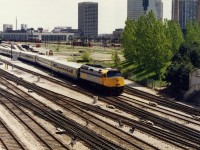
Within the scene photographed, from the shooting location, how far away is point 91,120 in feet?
117

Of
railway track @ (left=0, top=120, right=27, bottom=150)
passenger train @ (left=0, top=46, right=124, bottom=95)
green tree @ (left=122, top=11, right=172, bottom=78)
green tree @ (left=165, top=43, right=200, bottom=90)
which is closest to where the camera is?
railway track @ (left=0, top=120, right=27, bottom=150)

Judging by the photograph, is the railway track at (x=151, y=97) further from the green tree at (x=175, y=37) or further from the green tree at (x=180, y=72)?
the green tree at (x=175, y=37)

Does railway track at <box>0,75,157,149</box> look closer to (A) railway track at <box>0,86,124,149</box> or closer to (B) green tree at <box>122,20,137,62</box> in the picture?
(A) railway track at <box>0,86,124,149</box>

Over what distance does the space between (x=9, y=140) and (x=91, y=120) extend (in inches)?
344

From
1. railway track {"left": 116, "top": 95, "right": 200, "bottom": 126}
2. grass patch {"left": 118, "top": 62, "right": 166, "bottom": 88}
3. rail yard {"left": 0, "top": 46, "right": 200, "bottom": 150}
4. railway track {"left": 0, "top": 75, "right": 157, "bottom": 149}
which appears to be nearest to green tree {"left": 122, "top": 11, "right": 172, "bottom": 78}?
grass patch {"left": 118, "top": 62, "right": 166, "bottom": 88}

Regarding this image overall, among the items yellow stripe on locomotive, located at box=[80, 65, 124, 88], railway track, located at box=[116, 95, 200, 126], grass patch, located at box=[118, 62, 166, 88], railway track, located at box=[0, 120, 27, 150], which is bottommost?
railway track, located at box=[0, 120, 27, 150]

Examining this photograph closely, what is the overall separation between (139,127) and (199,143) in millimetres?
5740

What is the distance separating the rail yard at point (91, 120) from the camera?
2848cm

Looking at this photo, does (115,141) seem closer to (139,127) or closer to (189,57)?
(139,127)

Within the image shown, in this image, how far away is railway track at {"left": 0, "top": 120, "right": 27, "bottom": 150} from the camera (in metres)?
27.3

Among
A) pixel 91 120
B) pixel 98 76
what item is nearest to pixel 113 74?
pixel 98 76

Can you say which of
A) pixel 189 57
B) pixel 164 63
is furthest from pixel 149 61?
pixel 189 57

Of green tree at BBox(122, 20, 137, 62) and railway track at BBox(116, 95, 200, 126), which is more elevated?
green tree at BBox(122, 20, 137, 62)

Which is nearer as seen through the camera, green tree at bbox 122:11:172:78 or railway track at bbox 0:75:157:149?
railway track at bbox 0:75:157:149
